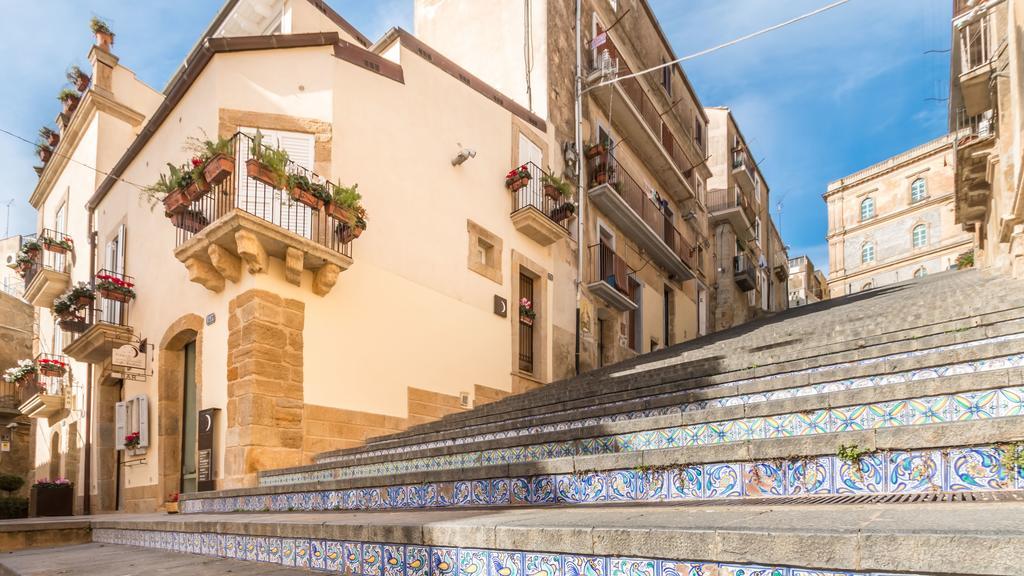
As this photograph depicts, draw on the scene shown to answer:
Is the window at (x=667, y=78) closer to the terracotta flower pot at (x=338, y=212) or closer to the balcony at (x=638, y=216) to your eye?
the balcony at (x=638, y=216)

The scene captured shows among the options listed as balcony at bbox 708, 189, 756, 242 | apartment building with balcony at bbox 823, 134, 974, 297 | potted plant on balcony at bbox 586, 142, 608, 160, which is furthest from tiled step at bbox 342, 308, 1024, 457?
apartment building with balcony at bbox 823, 134, 974, 297

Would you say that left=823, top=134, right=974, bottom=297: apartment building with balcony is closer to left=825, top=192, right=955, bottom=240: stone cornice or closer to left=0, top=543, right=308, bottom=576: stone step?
left=825, top=192, right=955, bottom=240: stone cornice

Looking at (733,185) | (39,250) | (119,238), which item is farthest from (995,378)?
(733,185)

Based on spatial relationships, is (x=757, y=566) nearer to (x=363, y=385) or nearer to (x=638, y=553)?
(x=638, y=553)

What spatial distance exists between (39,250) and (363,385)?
38.5 ft

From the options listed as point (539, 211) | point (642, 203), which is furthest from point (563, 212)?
point (642, 203)

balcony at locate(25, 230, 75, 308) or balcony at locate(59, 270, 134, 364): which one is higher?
balcony at locate(25, 230, 75, 308)

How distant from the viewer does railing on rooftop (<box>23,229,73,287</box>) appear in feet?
49.1

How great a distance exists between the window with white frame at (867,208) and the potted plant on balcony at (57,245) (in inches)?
1686

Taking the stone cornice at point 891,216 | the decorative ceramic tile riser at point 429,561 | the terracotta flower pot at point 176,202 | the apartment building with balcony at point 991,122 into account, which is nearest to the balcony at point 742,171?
the apartment building with balcony at point 991,122

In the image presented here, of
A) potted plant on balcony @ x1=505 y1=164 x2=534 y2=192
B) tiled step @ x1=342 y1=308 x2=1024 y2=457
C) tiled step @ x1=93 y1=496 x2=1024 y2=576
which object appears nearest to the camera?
tiled step @ x1=93 y1=496 x2=1024 y2=576

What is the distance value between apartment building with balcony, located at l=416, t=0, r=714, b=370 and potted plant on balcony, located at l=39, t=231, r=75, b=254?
380 inches

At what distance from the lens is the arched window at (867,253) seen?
4172 centimetres

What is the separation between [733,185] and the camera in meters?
27.3
